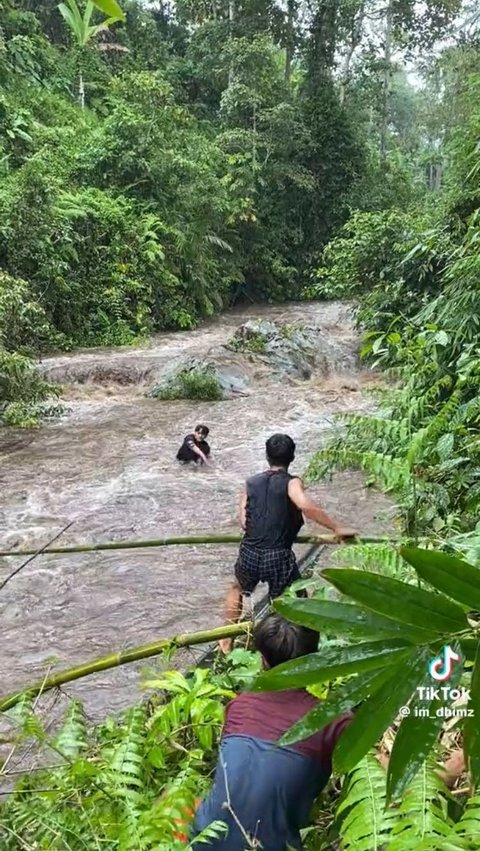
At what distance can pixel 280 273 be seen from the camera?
20.8m

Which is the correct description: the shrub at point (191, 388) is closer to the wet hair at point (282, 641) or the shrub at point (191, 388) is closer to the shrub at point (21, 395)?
the shrub at point (21, 395)

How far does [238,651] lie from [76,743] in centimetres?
78

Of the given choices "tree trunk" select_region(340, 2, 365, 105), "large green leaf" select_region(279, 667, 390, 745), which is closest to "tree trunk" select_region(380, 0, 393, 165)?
"tree trunk" select_region(340, 2, 365, 105)

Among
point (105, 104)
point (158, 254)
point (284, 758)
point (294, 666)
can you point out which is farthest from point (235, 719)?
point (105, 104)

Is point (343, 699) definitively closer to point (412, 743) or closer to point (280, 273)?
point (412, 743)

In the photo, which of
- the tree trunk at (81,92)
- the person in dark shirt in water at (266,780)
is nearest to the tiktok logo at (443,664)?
the person in dark shirt in water at (266,780)

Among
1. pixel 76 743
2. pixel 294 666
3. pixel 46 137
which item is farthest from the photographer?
pixel 46 137

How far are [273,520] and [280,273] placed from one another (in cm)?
1766

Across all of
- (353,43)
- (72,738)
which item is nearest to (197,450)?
(72,738)

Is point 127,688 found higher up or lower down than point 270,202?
lower down

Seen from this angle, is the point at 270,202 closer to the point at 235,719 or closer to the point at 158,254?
the point at 158,254

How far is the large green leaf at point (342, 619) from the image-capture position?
0.74 metres

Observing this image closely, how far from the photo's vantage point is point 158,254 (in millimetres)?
16219

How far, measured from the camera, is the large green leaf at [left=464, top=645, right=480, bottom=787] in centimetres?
72
